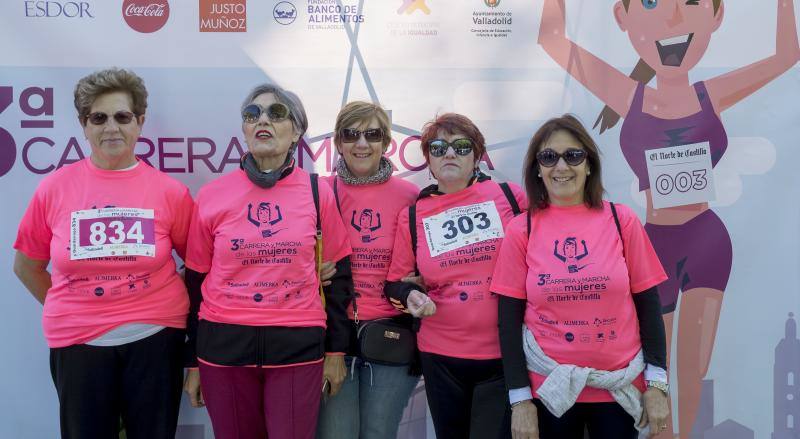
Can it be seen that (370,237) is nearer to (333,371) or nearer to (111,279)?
(333,371)

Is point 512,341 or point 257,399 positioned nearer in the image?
point 512,341

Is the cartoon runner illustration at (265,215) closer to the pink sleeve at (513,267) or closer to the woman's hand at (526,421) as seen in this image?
the pink sleeve at (513,267)

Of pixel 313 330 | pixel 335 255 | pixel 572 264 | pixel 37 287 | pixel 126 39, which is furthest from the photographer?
pixel 126 39

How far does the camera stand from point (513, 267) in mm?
2082

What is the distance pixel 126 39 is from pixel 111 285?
4.11 ft

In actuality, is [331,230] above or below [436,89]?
below

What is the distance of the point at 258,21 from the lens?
2834mm

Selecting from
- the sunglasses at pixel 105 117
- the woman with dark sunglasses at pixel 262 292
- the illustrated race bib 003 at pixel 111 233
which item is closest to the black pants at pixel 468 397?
the woman with dark sunglasses at pixel 262 292

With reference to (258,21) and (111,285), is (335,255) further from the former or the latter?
(258,21)

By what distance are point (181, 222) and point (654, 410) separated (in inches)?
71.1

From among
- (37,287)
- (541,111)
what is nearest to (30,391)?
(37,287)

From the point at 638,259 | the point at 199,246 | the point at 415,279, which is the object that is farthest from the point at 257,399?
the point at 638,259

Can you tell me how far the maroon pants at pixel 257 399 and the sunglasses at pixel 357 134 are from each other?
0.88m

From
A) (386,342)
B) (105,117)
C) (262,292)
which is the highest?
(105,117)
